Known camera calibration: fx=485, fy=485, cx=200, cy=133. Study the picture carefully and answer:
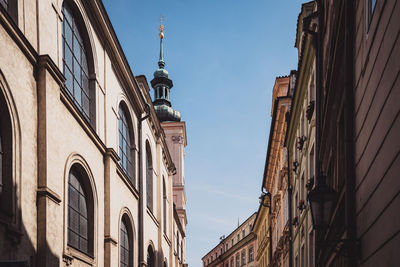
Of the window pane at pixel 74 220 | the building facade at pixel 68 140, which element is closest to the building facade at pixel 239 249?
the building facade at pixel 68 140

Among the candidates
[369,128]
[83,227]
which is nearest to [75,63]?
[83,227]

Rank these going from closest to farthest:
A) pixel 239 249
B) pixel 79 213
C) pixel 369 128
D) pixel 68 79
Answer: pixel 369 128 → pixel 68 79 → pixel 79 213 → pixel 239 249

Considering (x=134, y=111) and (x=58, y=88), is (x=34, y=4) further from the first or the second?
(x=134, y=111)

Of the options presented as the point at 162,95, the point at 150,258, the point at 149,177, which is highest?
the point at 162,95

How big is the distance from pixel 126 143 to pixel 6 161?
12136mm

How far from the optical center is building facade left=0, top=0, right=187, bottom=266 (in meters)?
9.59

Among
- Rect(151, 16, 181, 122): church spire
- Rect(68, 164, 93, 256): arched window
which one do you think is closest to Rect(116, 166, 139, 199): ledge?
Rect(68, 164, 93, 256): arched window

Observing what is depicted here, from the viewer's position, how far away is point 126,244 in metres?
20.7

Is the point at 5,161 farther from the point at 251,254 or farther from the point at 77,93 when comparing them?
the point at 251,254

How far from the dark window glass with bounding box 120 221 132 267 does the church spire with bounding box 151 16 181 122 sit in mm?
45363

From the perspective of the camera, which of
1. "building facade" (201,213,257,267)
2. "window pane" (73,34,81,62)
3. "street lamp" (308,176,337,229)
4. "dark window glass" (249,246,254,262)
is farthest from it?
"building facade" (201,213,257,267)

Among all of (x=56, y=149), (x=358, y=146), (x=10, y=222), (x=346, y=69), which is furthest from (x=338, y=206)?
(x=56, y=149)

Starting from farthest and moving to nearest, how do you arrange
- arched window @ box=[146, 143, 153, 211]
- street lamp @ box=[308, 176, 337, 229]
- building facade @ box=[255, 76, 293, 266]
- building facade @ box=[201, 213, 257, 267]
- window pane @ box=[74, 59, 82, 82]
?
building facade @ box=[201, 213, 257, 267], building facade @ box=[255, 76, 293, 266], arched window @ box=[146, 143, 153, 211], window pane @ box=[74, 59, 82, 82], street lamp @ box=[308, 176, 337, 229]

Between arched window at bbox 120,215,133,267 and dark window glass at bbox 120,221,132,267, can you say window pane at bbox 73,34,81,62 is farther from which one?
dark window glass at bbox 120,221,132,267
